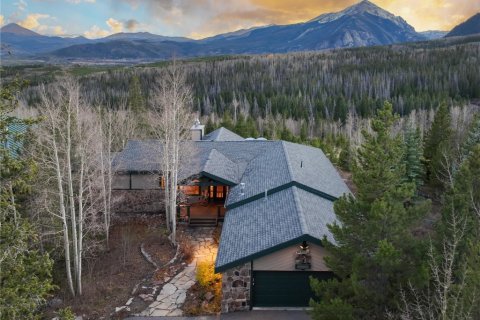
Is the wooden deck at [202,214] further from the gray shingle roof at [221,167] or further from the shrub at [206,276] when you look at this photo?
the shrub at [206,276]

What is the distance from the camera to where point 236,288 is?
16.3 metres

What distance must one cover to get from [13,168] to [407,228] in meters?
11.1

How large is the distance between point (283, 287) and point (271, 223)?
275 centimetres

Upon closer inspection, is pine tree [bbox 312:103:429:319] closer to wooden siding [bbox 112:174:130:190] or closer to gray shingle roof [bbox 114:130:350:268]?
gray shingle roof [bbox 114:130:350:268]

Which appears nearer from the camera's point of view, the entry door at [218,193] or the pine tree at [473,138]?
the entry door at [218,193]

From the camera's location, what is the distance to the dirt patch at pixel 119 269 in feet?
58.3

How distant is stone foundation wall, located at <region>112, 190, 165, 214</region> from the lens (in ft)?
91.9

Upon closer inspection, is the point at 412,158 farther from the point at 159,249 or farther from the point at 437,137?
the point at 159,249

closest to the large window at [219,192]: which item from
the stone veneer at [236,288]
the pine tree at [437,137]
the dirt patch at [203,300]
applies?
the dirt patch at [203,300]

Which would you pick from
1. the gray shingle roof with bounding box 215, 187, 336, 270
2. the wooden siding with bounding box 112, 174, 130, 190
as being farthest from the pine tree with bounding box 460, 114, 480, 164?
the wooden siding with bounding box 112, 174, 130, 190

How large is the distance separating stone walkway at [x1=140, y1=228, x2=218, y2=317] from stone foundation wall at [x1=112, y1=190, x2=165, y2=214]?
4.15 m

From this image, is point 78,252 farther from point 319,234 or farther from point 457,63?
point 457,63

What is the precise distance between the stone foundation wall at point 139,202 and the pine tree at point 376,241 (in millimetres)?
17129

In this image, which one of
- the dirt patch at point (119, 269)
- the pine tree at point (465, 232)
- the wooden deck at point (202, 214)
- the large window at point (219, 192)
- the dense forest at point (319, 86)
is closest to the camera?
the pine tree at point (465, 232)
